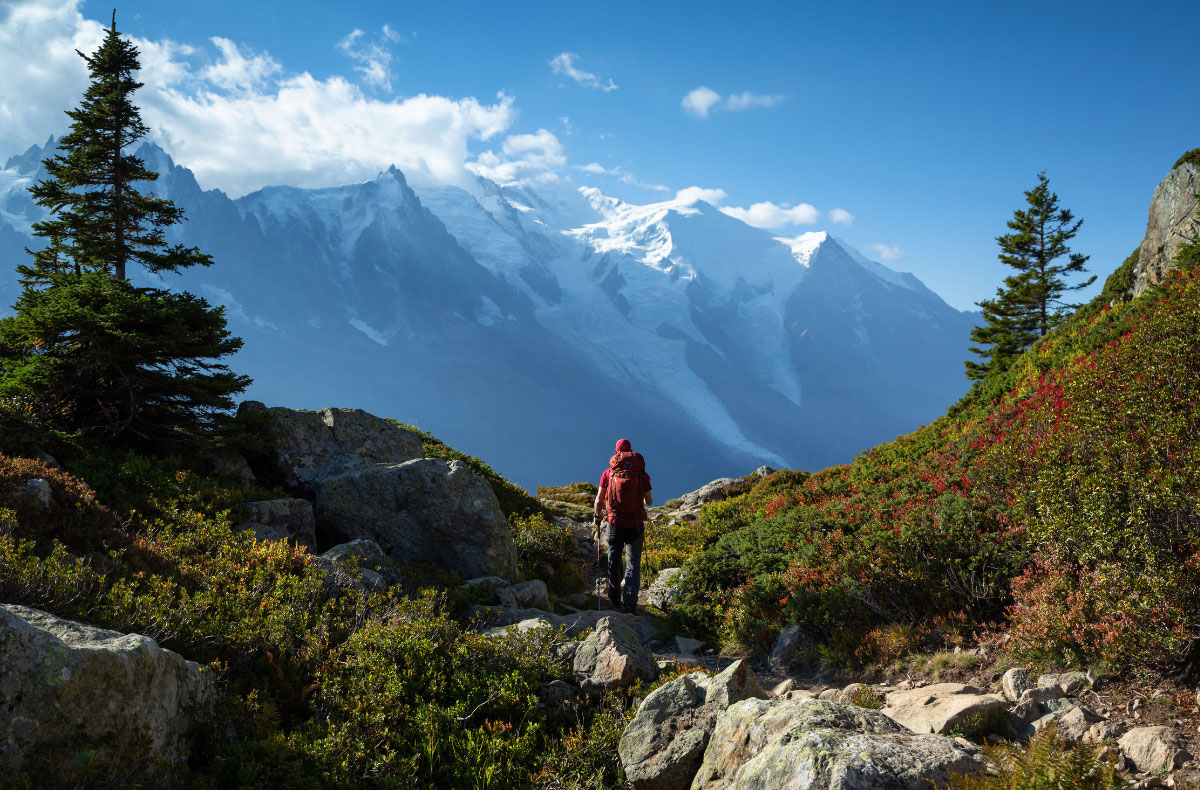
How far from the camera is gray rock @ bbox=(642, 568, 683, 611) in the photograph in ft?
40.5

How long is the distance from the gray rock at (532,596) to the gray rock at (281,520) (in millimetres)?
3827

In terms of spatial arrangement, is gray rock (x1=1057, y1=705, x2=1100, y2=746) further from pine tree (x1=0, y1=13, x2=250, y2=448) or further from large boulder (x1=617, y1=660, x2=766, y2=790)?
pine tree (x1=0, y1=13, x2=250, y2=448)

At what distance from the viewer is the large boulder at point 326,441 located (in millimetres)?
13664

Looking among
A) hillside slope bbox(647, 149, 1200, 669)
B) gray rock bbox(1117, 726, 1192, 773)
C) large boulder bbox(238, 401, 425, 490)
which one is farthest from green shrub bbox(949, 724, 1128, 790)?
large boulder bbox(238, 401, 425, 490)

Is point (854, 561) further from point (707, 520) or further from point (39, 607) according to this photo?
point (39, 607)

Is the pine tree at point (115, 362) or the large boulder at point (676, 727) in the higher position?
the pine tree at point (115, 362)

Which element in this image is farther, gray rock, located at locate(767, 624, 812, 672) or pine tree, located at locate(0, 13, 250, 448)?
pine tree, located at locate(0, 13, 250, 448)

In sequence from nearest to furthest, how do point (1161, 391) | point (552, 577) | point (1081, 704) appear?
point (1081, 704) < point (1161, 391) < point (552, 577)

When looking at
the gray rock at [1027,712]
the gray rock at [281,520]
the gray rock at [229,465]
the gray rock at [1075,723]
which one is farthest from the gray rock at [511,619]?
the gray rock at [229,465]

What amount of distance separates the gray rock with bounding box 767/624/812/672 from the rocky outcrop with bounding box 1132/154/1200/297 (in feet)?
64.9

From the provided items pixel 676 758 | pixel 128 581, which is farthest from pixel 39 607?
pixel 676 758

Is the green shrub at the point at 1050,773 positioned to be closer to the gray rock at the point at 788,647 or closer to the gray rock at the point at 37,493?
the gray rock at the point at 788,647

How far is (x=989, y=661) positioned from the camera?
7.72 metres

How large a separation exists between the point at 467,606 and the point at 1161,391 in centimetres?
1069
